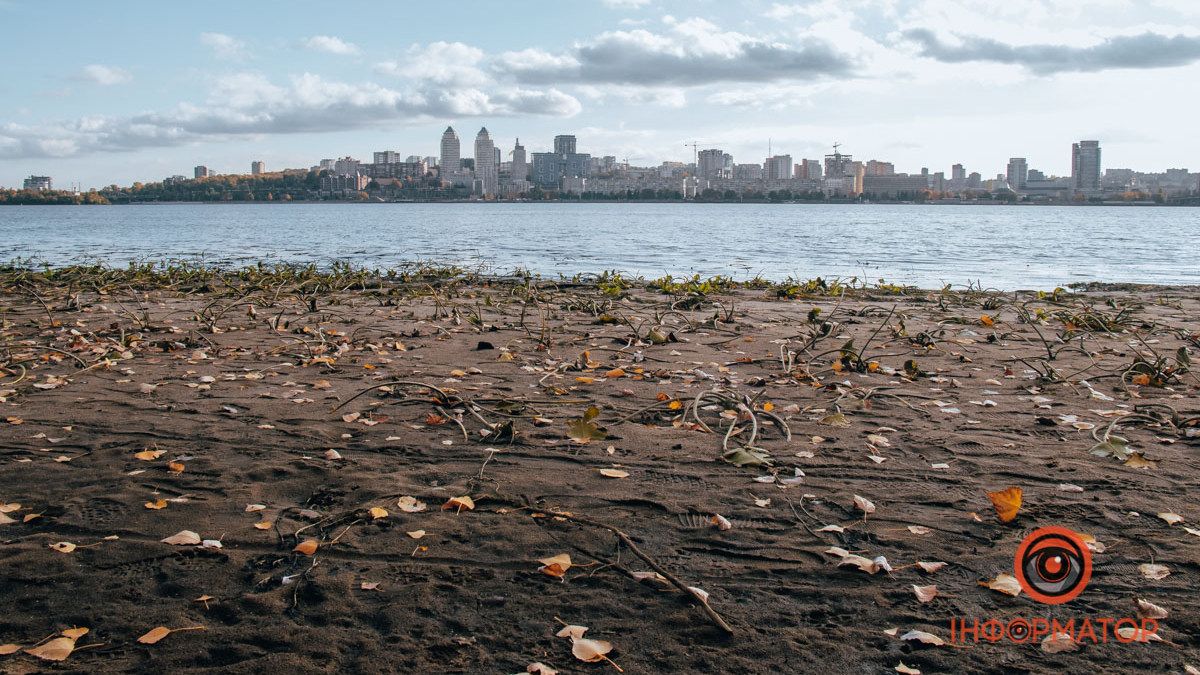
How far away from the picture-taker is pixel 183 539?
3697 mm

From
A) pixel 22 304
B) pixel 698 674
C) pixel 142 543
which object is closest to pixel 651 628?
pixel 698 674

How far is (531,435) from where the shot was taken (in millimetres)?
5398

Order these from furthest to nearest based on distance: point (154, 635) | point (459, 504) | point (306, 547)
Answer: point (459, 504) < point (306, 547) < point (154, 635)

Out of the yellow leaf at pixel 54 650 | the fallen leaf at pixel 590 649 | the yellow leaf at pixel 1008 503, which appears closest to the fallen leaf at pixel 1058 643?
the yellow leaf at pixel 1008 503

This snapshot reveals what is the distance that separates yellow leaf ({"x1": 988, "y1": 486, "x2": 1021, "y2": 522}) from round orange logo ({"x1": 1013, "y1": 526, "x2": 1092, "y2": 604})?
0.21 meters

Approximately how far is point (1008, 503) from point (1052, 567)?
1.83 ft

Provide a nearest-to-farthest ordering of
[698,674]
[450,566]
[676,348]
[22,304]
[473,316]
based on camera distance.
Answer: [698,674] → [450,566] → [676,348] → [473,316] → [22,304]

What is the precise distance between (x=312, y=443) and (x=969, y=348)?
22.3ft

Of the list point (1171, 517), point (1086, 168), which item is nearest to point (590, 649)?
point (1171, 517)

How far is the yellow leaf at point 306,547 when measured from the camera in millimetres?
3623

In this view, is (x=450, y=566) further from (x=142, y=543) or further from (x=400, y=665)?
(x=142, y=543)

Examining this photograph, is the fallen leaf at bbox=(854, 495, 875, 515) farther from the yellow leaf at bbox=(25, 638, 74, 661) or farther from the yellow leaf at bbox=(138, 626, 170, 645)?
the yellow leaf at bbox=(25, 638, 74, 661)

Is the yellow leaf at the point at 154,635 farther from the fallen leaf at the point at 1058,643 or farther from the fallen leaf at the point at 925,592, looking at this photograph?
the fallen leaf at the point at 1058,643

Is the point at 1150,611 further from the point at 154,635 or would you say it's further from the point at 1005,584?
the point at 154,635
